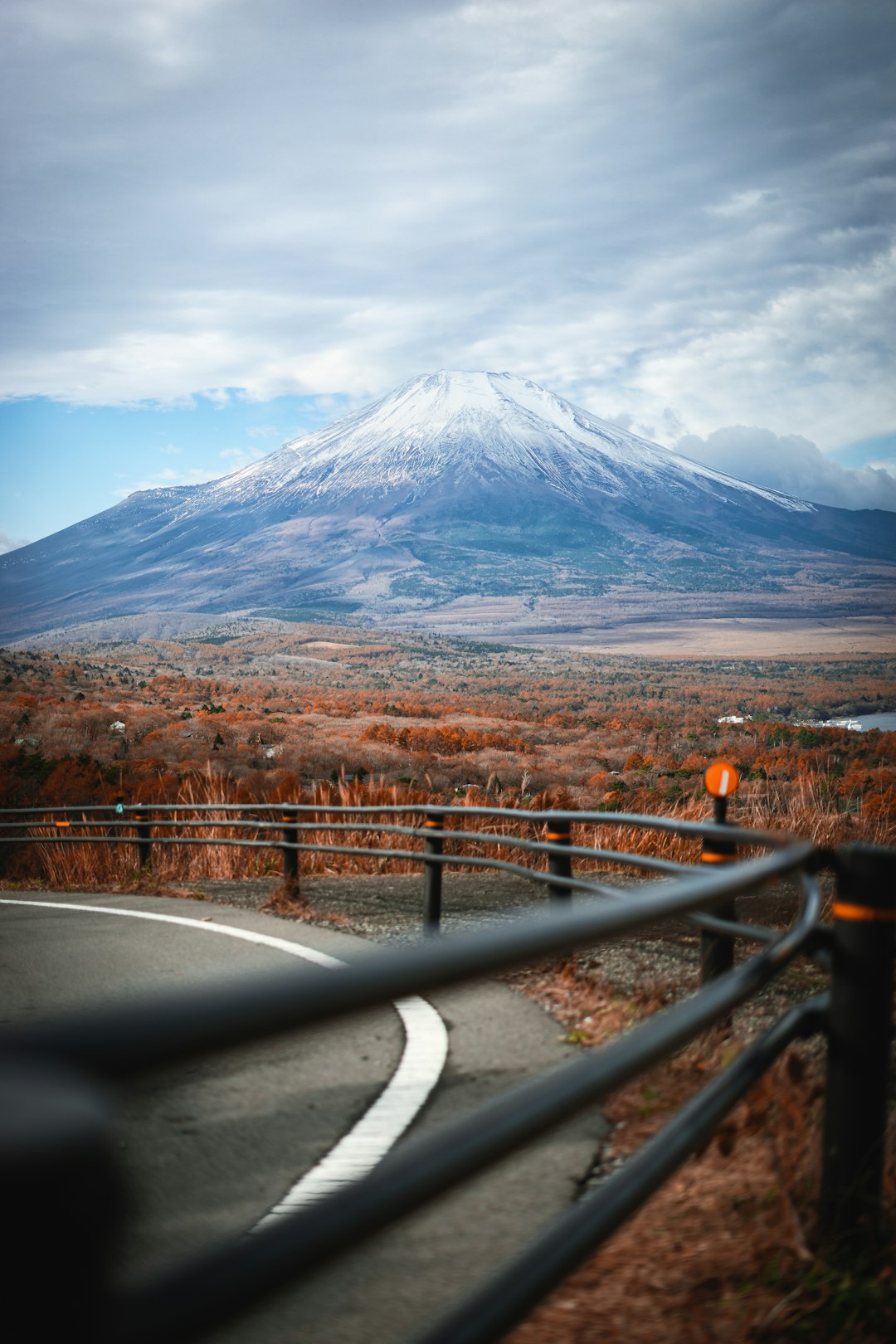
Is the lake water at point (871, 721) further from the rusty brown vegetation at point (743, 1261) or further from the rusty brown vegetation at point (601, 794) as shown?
the rusty brown vegetation at point (743, 1261)

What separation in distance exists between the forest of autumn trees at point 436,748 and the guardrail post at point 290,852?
3593 mm

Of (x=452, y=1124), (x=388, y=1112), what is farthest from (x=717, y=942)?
(x=452, y=1124)

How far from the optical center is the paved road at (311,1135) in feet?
9.39

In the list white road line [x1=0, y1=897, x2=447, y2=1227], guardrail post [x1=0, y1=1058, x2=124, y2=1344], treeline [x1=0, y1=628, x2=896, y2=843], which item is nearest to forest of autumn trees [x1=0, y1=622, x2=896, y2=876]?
treeline [x1=0, y1=628, x2=896, y2=843]

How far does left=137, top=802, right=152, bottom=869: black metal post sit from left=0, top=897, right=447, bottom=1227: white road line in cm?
610

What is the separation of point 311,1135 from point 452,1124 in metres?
2.37

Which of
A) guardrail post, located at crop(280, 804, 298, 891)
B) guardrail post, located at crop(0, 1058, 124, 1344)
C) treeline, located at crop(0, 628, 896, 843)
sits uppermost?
guardrail post, located at crop(0, 1058, 124, 1344)

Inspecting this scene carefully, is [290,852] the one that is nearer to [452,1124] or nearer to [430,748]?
[452,1124]

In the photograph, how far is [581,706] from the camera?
68500mm

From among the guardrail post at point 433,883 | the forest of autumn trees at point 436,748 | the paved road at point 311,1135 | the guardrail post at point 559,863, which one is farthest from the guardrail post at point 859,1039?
the forest of autumn trees at point 436,748

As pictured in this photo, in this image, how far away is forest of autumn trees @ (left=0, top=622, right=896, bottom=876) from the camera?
18.7 metres

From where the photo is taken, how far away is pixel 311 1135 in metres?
4.11

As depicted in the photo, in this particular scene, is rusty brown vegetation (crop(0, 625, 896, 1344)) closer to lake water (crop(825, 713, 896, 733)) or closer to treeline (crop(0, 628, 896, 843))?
treeline (crop(0, 628, 896, 843))

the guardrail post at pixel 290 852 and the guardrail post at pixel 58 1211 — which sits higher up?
the guardrail post at pixel 58 1211
